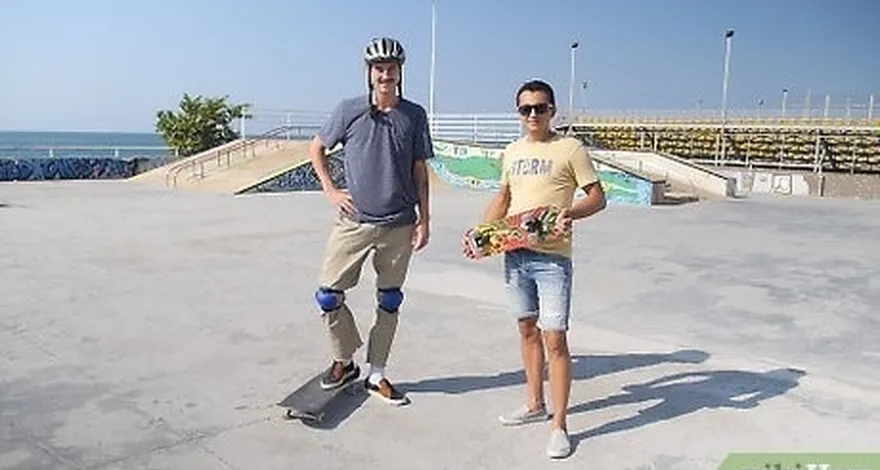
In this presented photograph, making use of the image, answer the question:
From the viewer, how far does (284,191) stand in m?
21.2

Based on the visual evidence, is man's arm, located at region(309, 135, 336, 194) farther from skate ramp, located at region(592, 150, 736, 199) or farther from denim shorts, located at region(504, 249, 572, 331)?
skate ramp, located at region(592, 150, 736, 199)

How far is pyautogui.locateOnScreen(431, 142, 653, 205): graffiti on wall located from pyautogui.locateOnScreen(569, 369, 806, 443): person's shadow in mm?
14556

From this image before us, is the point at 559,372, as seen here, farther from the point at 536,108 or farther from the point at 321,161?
the point at 321,161

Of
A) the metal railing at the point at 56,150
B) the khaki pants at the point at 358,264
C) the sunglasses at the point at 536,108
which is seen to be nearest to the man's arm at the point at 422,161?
the khaki pants at the point at 358,264

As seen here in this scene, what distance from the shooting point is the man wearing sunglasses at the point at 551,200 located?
3428mm

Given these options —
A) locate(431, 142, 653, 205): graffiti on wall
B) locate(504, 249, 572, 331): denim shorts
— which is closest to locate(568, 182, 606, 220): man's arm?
locate(504, 249, 572, 331): denim shorts

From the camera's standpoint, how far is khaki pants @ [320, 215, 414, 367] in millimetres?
3854

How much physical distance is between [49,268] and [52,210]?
22.1 feet

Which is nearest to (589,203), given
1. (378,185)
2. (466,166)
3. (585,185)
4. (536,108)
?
(585,185)

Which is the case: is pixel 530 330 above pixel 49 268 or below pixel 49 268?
above

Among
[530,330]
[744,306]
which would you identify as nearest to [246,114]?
[744,306]

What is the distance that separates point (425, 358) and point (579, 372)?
93cm

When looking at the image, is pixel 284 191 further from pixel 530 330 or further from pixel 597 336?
pixel 530 330

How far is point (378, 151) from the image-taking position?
149 inches
